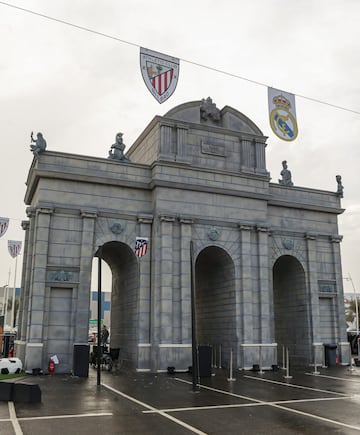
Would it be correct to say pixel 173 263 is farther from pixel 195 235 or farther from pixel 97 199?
pixel 97 199

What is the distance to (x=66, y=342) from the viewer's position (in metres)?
23.2

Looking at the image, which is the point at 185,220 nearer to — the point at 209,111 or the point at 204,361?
the point at 209,111

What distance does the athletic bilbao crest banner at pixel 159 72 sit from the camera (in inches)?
741

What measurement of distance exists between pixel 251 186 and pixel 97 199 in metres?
9.50

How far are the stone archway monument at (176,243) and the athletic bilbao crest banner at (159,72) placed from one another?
686cm

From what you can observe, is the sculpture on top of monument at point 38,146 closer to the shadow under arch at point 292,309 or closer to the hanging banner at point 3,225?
the hanging banner at point 3,225

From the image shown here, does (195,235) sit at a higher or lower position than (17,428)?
higher

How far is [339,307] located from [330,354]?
133 inches

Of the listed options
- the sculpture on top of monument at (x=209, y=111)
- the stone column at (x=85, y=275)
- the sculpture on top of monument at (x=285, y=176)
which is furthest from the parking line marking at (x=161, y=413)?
the sculpture on top of monument at (x=285, y=176)

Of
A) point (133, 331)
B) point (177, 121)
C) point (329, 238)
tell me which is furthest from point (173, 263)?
point (329, 238)

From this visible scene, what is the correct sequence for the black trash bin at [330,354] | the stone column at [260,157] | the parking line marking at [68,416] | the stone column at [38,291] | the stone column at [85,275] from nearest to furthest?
the parking line marking at [68,416] → the stone column at [38,291] → the stone column at [85,275] → the black trash bin at [330,354] → the stone column at [260,157]

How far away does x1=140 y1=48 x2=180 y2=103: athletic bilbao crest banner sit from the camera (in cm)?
1883

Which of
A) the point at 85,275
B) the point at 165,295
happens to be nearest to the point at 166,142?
the point at 165,295

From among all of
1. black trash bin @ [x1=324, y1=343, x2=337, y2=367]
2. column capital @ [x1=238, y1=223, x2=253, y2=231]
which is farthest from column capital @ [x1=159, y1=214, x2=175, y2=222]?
black trash bin @ [x1=324, y1=343, x2=337, y2=367]
